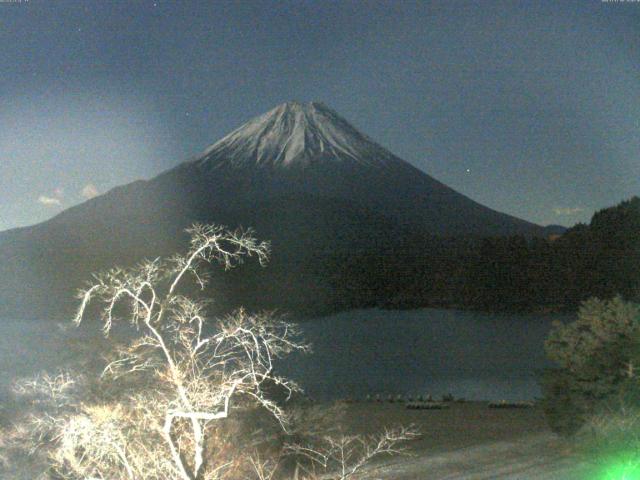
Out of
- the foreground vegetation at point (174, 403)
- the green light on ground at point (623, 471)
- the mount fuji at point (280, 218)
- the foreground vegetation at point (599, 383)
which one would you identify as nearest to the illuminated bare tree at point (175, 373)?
the foreground vegetation at point (174, 403)

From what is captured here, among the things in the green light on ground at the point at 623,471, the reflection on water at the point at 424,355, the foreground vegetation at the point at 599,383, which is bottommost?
the reflection on water at the point at 424,355

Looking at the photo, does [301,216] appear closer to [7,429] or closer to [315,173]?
[315,173]

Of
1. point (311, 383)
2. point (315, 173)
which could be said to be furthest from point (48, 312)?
point (315, 173)

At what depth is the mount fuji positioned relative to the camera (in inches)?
2630

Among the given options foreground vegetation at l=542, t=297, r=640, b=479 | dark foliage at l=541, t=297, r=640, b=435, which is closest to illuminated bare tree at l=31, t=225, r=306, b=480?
foreground vegetation at l=542, t=297, r=640, b=479

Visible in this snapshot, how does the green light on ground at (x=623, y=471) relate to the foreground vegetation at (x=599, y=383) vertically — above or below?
below

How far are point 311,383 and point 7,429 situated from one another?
24.0 metres

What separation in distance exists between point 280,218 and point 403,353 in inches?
1320

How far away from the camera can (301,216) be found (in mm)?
86000

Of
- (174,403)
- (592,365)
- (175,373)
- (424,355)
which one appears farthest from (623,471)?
(424,355)

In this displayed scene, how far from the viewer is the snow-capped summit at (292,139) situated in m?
91.1

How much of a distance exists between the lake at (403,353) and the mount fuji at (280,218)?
21.8 feet

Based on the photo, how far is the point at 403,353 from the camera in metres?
52.8

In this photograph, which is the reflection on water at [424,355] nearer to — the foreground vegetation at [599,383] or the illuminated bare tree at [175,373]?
the foreground vegetation at [599,383]
